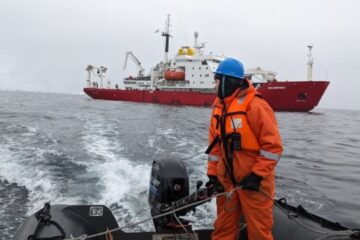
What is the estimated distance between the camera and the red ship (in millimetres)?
32250

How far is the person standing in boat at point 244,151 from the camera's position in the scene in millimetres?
2266

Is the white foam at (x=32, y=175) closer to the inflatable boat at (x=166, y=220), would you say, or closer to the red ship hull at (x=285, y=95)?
the inflatable boat at (x=166, y=220)

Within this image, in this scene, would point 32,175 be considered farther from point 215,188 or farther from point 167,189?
point 215,188

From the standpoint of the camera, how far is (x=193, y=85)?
128ft

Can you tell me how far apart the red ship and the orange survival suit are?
30.5m

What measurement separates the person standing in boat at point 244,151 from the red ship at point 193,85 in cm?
3050

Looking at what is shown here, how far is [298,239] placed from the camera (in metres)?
2.66

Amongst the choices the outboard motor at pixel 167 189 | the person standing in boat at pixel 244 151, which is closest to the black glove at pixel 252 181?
the person standing in boat at pixel 244 151

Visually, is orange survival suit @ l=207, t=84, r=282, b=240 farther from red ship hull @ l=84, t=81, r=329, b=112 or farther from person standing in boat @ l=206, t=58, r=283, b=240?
red ship hull @ l=84, t=81, r=329, b=112

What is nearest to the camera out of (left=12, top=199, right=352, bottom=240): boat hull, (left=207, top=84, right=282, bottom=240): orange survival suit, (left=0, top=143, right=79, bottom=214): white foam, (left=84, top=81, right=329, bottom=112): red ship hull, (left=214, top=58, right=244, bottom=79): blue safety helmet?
(left=207, top=84, right=282, bottom=240): orange survival suit

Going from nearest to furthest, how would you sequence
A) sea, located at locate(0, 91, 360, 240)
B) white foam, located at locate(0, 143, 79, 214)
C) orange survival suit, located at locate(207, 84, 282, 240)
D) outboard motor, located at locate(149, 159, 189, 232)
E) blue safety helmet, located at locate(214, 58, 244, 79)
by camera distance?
orange survival suit, located at locate(207, 84, 282, 240) → blue safety helmet, located at locate(214, 58, 244, 79) → outboard motor, located at locate(149, 159, 189, 232) → sea, located at locate(0, 91, 360, 240) → white foam, located at locate(0, 143, 79, 214)

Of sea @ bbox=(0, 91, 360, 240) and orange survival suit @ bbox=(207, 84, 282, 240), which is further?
sea @ bbox=(0, 91, 360, 240)

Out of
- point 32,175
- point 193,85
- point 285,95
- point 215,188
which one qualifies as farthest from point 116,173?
point 193,85

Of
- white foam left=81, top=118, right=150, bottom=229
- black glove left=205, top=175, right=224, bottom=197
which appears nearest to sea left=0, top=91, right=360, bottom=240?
white foam left=81, top=118, right=150, bottom=229
